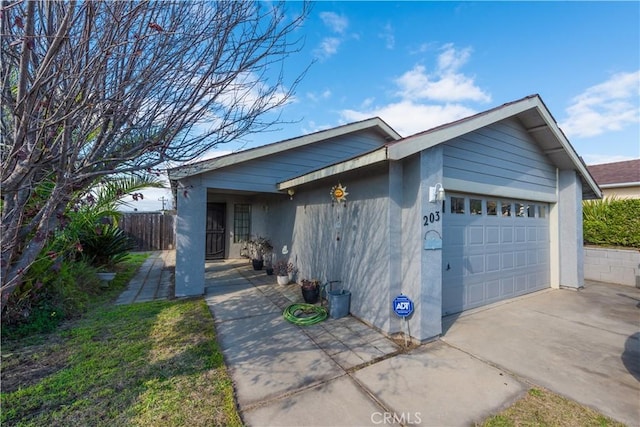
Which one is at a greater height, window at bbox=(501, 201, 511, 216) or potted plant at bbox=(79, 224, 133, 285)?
window at bbox=(501, 201, 511, 216)

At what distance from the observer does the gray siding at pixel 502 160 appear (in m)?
4.95

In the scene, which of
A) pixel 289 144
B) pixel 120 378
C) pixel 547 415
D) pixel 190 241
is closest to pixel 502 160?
pixel 547 415

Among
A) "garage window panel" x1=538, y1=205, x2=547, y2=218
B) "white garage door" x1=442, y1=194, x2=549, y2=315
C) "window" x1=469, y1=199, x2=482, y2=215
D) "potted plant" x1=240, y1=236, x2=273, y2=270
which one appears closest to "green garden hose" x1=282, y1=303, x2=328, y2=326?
"white garage door" x1=442, y1=194, x2=549, y2=315

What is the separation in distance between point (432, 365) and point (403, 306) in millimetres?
814

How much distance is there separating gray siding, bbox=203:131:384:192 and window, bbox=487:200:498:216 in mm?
3860

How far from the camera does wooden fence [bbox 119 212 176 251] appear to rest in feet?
47.1

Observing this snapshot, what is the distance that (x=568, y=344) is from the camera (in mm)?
3918

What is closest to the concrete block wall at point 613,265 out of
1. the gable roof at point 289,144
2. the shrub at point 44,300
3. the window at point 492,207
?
the window at point 492,207

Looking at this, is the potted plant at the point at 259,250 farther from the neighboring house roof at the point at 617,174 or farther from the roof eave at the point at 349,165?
the neighboring house roof at the point at 617,174

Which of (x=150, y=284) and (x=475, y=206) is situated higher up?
(x=475, y=206)

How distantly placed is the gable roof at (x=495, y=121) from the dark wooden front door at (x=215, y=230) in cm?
559

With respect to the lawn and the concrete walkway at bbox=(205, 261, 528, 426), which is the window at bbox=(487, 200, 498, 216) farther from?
the lawn

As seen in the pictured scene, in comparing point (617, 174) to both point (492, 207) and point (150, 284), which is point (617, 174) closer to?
point (492, 207)

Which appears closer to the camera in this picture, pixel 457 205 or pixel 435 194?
pixel 435 194
